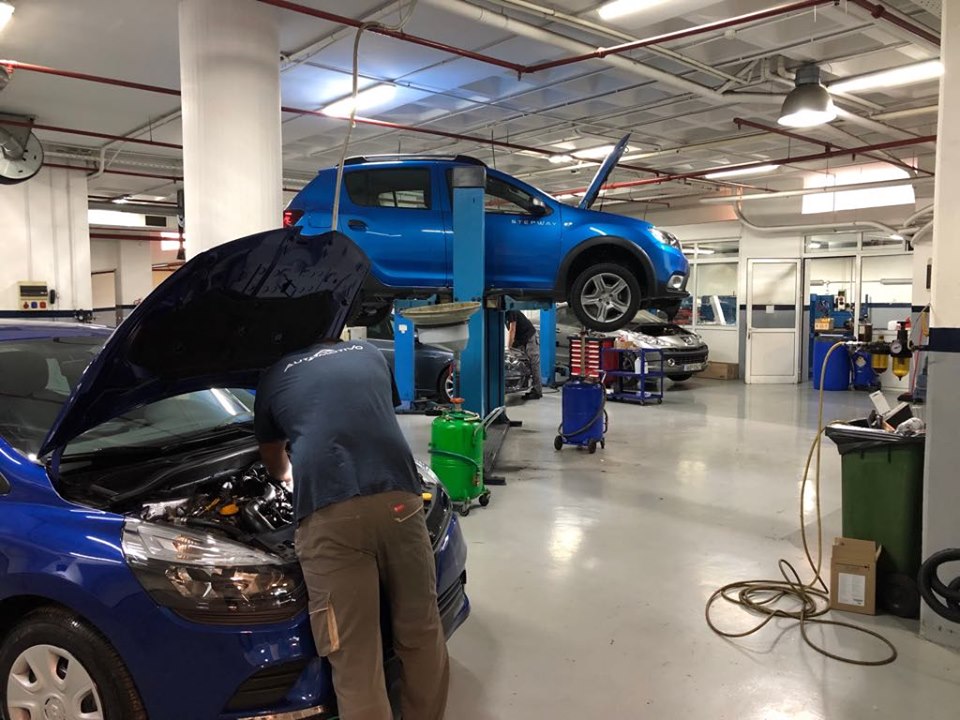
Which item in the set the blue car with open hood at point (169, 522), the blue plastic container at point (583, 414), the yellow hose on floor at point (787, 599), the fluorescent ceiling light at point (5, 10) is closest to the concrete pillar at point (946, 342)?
the yellow hose on floor at point (787, 599)

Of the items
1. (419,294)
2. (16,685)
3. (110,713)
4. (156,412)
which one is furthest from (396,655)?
(419,294)

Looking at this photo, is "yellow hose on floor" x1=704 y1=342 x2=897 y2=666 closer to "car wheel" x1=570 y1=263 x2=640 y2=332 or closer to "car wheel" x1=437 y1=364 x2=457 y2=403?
"car wheel" x1=570 y1=263 x2=640 y2=332

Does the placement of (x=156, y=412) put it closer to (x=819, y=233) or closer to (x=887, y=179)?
(x=887, y=179)

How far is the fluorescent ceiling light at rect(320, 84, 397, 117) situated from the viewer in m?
6.93

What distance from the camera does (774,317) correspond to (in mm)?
12812

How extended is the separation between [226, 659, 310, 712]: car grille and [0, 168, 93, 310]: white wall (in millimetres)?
9314

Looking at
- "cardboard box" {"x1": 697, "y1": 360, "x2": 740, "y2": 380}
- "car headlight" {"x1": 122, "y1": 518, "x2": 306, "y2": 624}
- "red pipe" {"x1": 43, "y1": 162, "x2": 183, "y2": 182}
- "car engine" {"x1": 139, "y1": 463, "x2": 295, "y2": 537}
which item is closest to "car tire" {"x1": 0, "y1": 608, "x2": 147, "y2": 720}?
"car headlight" {"x1": 122, "y1": 518, "x2": 306, "y2": 624}

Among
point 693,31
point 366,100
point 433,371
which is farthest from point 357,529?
point 433,371

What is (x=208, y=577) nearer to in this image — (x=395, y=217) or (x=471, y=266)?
(x=471, y=266)

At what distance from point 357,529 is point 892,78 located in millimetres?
6032

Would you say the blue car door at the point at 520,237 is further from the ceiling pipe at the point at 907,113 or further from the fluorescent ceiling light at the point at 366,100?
the ceiling pipe at the point at 907,113

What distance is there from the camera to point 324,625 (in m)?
1.85

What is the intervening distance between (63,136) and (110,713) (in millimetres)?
9349

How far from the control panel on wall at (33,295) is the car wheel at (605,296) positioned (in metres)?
7.30
